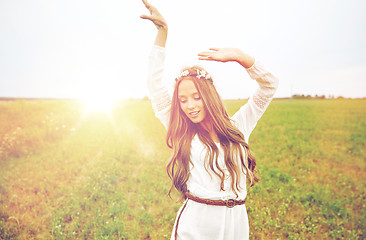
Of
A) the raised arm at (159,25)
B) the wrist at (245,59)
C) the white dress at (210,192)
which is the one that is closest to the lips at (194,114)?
the white dress at (210,192)

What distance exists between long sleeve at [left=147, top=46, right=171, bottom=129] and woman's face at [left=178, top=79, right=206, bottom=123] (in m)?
0.23

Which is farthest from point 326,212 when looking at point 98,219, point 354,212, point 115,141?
point 115,141

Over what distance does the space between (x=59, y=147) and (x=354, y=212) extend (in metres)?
10.8

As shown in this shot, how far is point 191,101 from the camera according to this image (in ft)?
7.57

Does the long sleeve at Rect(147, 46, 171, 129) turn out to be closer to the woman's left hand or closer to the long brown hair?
the long brown hair

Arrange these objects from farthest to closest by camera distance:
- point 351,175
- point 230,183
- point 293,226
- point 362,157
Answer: point 362,157
point 351,175
point 293,226
point 230,183

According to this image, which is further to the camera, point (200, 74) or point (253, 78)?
point (200, 74)

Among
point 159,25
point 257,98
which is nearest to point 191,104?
point 257,98

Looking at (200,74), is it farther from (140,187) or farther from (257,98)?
(140,187)

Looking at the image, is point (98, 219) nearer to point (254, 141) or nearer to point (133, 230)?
point (133, 230)

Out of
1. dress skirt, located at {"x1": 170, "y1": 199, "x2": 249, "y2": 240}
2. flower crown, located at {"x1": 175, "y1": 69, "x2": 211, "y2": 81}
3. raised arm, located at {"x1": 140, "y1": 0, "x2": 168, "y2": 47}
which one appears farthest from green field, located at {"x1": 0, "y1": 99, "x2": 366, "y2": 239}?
dress skirt, located at {"x1": 170, "y1": 199, "x2": 249, "y2": 240}

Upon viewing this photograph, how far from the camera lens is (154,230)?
4.95 meters

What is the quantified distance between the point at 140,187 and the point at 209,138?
5.00 metres

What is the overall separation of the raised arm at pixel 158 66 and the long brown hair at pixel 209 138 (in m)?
0.16
